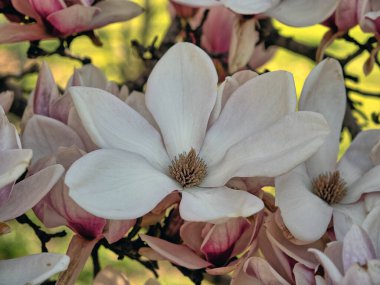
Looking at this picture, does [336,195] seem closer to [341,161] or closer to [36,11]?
[341,161]

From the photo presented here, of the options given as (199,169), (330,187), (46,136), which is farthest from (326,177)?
(46,136)

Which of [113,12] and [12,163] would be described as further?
[113,12]

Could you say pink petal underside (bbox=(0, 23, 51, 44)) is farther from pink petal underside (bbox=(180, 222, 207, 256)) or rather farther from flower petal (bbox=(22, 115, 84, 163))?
pink petal underside (bbox=(180, 222, 207, 256))

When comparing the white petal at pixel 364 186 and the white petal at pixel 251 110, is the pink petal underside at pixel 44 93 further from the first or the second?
the white petal at pixel 364 186

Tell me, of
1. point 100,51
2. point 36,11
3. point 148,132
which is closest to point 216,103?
point 148,132

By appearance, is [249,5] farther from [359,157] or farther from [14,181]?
[14,181]

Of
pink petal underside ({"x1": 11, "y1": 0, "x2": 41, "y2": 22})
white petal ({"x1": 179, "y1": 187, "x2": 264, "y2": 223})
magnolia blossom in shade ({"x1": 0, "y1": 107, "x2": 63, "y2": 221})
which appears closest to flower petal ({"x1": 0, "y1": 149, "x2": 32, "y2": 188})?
magnolia blossom in shade ({"x1": 0, "y1": 107, "x2": 63, "y2": 221})
